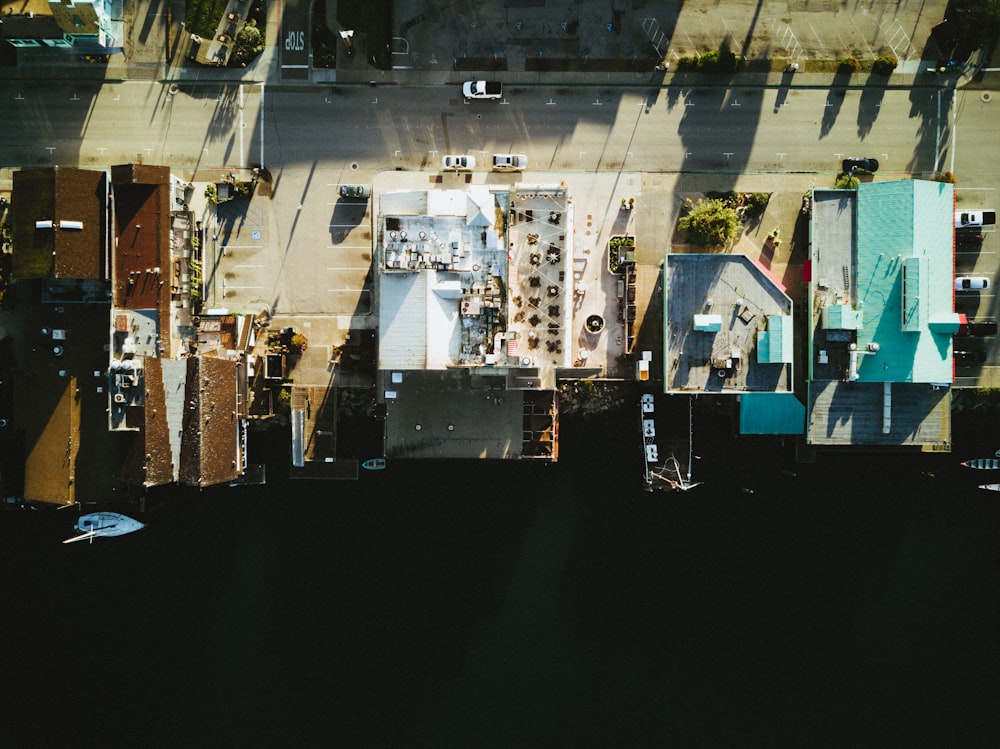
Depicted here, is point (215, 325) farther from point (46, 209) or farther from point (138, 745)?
point (138, 745)

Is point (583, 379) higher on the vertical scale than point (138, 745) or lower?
higher

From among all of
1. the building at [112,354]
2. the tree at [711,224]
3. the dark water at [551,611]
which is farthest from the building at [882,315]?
the building at [112,354]

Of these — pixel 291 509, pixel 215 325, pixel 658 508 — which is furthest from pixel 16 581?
pixel 658 508

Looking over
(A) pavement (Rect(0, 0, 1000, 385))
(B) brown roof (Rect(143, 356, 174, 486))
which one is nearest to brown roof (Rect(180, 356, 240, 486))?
(B) brown roof (Rect(143, 356, 174, 486))

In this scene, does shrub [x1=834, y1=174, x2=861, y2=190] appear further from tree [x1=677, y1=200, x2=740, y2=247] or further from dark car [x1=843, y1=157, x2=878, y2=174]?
tree [x1=677, y1=200, x2=740, y2=247]

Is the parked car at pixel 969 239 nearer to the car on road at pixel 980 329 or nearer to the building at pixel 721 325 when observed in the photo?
the car on road at pixel 980 329
